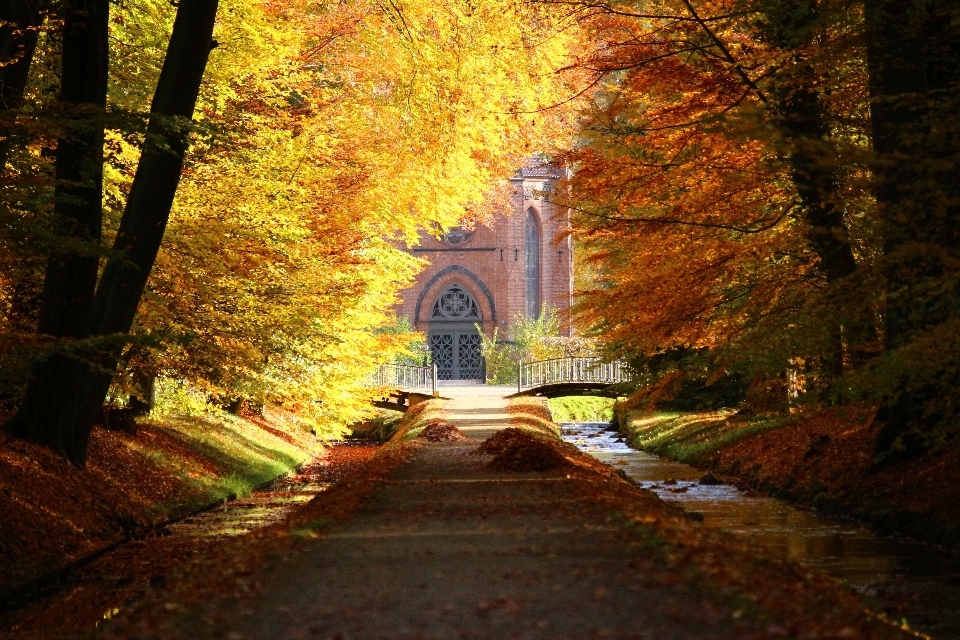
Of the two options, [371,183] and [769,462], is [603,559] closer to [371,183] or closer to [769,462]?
[769,462]

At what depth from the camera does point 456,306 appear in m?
52.5

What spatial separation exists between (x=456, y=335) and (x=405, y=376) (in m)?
9.00

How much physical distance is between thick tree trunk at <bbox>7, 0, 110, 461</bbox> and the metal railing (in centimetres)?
2632

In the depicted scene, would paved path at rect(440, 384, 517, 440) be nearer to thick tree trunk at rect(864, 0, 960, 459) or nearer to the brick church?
the brick church

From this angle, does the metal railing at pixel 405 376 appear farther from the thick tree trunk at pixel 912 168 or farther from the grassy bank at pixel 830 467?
the thick tree trunk at pixel 912 168

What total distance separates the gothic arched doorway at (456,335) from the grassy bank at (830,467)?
2589 centimetres

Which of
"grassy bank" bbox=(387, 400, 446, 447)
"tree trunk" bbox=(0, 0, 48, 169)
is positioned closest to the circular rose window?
"grassy bank" bbox=(387, 400, 446, 447)

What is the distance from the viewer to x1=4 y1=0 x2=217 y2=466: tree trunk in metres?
13.4

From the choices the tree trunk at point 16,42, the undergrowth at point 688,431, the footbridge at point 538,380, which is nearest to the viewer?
the tree trunk at point 16,42

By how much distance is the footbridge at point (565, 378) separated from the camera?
39531 mm

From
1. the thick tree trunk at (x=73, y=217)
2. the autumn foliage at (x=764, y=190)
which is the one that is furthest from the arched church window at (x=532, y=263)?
the thick tree trunk at (x=73, y=217)

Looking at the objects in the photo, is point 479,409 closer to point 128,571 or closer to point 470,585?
point 128,571

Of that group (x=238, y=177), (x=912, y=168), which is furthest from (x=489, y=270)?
(x=912, y=168)

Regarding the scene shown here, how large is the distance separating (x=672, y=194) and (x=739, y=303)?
5.94ft
